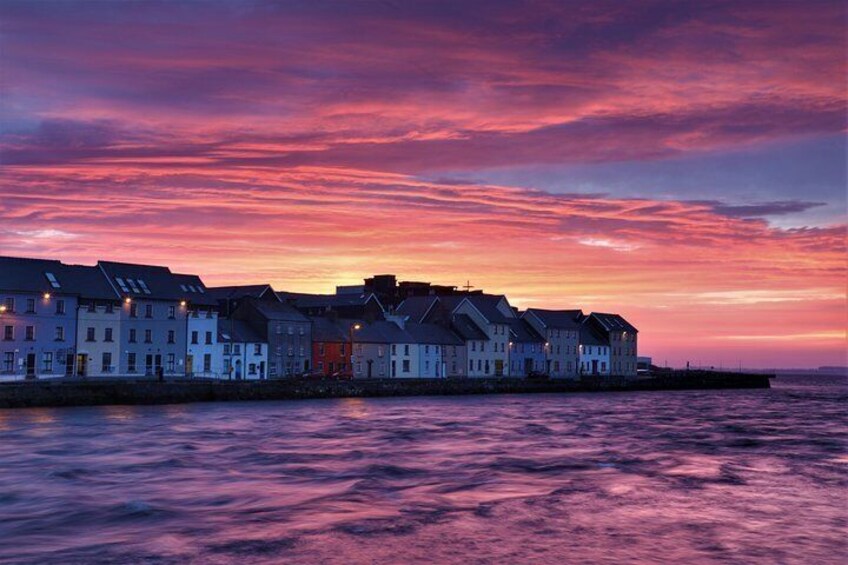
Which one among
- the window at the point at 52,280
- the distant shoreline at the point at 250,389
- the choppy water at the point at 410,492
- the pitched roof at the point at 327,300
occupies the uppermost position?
the pitched roof at the point at 327,300

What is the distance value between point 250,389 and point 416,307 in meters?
55.1

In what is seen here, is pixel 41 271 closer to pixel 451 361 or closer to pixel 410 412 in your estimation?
pixel 410 412

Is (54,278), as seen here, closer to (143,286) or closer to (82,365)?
(82,365)

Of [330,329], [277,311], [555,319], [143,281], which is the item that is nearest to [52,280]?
[143,281]

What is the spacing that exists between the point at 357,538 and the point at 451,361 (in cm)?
10851

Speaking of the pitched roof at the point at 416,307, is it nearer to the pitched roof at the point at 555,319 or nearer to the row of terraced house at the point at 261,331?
the row of terraced house at the point at 261,331

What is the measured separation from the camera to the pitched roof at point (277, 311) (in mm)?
109225

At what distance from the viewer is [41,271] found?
87562 millimetres

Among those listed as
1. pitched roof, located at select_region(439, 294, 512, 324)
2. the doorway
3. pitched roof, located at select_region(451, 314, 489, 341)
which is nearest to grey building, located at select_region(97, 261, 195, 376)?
the doorway

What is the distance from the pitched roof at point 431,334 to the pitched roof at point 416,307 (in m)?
4.27

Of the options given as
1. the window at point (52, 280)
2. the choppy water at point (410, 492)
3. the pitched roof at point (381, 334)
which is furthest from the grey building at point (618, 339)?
the choppy water at point (410, 492)

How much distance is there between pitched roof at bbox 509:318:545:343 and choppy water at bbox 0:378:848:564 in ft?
275

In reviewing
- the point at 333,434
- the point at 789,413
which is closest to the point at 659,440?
the point at 333,434

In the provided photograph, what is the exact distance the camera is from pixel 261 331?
108 m
